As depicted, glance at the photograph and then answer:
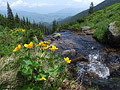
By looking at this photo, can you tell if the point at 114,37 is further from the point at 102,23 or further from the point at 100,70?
the point at 102,23

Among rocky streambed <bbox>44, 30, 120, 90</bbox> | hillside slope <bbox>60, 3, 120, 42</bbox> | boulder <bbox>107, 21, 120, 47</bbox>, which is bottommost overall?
rocky streambed <bbox>44, 30, 120, 90</bbox>

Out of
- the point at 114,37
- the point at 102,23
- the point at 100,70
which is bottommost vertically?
the point at 100,70

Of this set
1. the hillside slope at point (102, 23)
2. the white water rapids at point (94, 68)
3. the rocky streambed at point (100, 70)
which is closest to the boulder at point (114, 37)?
the hillside slope at point (102, 23)

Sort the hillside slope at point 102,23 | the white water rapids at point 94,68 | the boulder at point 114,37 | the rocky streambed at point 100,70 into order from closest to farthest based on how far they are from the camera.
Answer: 1. the rocky streambed at point 100,70
2. the white water rapids at point 94,68
3. the boulder at point 114,37
4. the hillside slope at point 102,23

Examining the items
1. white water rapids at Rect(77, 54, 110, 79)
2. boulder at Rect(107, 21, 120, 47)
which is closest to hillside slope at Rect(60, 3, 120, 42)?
boulder at Rect(107, 21, 120, 47)

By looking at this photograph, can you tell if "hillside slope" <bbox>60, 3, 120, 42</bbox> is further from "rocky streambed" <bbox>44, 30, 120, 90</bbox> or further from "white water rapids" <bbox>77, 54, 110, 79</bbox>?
"white water rapids" <bbox>77, 54, 110, 79</bbox>

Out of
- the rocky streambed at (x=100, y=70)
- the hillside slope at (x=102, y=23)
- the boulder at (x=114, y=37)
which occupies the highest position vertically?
the hillside slope at (x=102, y=23)

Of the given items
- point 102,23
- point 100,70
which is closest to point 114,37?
point 100,70

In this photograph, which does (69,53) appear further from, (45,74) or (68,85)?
(45,74)

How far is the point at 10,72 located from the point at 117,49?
669cm

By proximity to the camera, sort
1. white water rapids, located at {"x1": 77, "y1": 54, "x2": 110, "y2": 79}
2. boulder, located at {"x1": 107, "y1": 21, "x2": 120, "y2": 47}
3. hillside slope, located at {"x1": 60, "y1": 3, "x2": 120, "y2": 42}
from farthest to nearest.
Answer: hillside slope, located at {"x1": 60, "y1": 3, "x2": 120, "y2": 42}
boulder, located at {"x1": 107, "y1": 21, "x2": 120, "y2": 47}
white water rapids, located at {"x1": 77, "y1": 54, "x2": 110, "y2": 79}

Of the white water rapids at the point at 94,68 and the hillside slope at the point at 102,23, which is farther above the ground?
the hillside slope at the point at 102,23

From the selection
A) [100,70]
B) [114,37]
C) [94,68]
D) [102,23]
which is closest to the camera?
[100,70]

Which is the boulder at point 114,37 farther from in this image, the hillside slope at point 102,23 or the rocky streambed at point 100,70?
the rocky streambed at point 100,70
